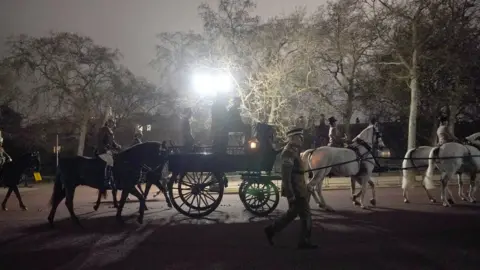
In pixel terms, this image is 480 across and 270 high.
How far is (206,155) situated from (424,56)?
13.8m

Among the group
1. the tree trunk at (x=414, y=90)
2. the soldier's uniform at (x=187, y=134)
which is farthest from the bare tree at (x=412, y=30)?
the soldier's uniform at (x=187, y=134)

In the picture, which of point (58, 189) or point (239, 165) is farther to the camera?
point (239, 165)

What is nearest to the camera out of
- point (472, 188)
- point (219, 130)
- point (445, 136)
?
point (219, 130)

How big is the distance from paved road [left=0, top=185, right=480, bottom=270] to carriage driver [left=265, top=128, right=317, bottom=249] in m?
0.32

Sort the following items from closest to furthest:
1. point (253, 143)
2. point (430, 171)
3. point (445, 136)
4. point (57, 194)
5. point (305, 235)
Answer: point (305, 235)
point (253, 143)
point (57, 194)
point (445, 136)
point (430, 171)

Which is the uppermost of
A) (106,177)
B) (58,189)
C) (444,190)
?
(106,177)

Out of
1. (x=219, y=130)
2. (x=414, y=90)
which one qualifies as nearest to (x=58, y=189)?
(x=219, y=130)

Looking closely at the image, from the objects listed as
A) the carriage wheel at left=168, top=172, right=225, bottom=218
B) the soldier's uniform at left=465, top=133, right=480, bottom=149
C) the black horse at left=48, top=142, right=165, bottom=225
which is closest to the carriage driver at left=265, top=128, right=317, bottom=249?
the carriage wheel at left=168, top=172, right=225, bottom=218

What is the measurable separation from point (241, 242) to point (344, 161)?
4.92 metres

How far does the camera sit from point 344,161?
11984mm

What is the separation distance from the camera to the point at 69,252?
762 centimetres

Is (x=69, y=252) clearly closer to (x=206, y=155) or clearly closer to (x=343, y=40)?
(x=206, y=155)

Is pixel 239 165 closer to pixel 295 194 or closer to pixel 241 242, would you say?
pixel 241 242

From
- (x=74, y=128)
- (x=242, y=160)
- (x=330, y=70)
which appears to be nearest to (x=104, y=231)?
(x=242, y=160)
